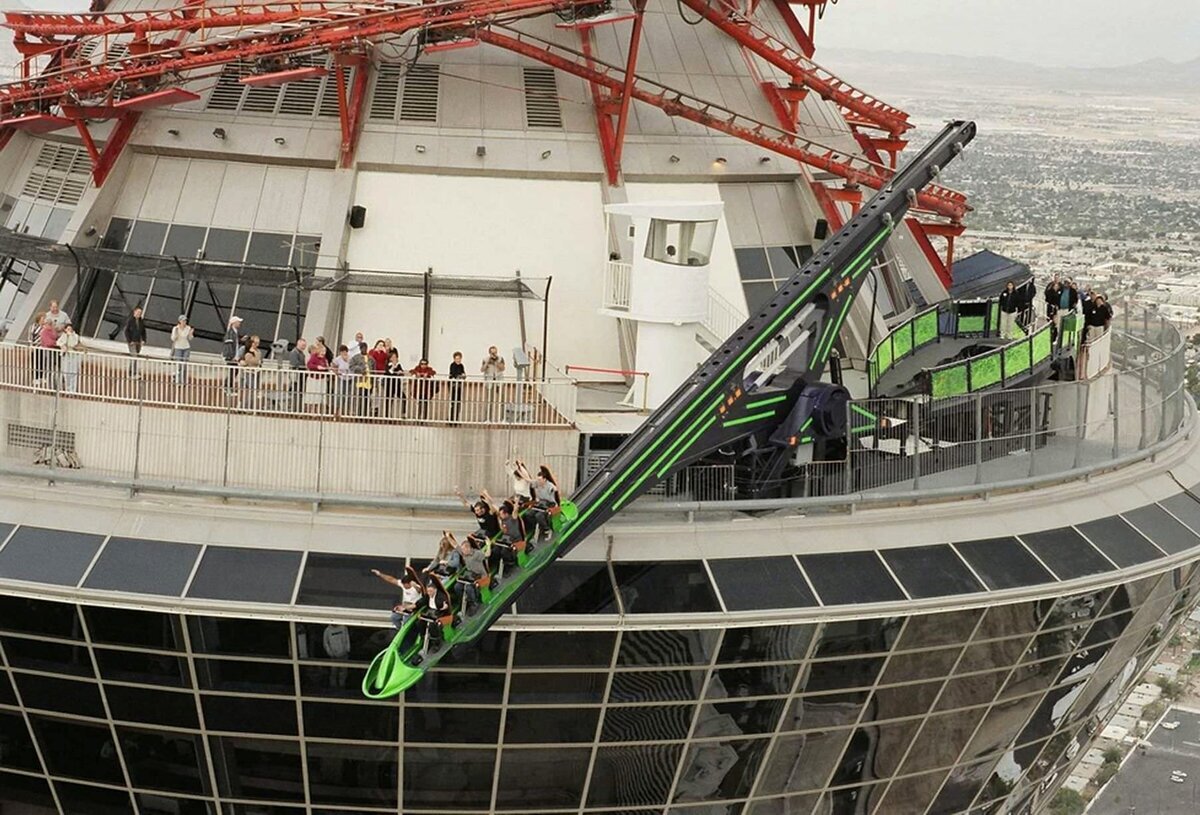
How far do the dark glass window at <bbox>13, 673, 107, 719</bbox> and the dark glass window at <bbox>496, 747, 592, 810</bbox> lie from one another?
727 cm

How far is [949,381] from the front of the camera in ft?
124

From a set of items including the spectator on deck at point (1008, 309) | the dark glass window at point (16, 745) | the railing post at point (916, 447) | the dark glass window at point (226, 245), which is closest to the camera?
the dark glass window at point (16, 745)

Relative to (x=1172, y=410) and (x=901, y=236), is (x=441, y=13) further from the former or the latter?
(x=1172, y=410)

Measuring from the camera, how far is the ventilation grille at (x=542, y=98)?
41031 millimetres

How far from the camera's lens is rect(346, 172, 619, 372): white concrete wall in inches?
1506

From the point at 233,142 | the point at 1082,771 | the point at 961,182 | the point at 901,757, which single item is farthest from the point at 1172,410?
the point at 961,182

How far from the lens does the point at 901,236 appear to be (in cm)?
4650

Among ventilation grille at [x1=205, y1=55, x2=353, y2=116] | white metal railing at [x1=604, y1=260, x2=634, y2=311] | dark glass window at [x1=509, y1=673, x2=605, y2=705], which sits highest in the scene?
ventilation grille at [x1=205, y1=55, x2=353, y2=116]

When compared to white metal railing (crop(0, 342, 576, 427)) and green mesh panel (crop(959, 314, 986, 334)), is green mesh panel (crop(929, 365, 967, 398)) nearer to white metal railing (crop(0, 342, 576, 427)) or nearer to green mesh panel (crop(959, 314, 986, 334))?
green mesh panel (crop(959, 314, 986, 334))

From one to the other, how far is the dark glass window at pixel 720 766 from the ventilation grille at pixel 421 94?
627 inches

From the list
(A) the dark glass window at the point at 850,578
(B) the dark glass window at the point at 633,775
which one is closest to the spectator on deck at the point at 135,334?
(B) the dark glass window at the point at 633,775

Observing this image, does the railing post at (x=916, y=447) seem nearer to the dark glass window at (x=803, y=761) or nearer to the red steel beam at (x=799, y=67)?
the dark glass window at (x=803, y=761)

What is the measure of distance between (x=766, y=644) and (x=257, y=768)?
9.39 meters

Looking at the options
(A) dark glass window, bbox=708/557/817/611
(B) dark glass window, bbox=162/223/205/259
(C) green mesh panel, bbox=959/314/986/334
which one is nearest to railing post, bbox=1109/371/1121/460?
(C) green mesh panel, bbox=959/314/986/334
